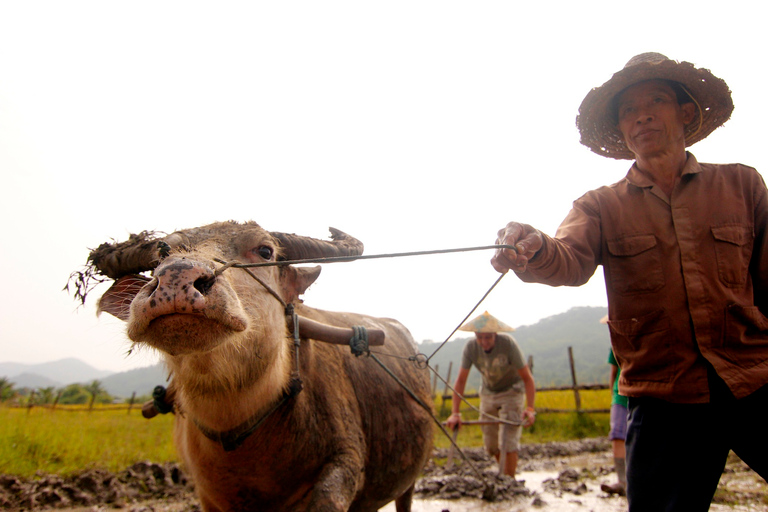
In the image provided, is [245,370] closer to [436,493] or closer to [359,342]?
[359,342]

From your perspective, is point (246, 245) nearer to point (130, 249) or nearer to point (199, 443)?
point (130, 249)

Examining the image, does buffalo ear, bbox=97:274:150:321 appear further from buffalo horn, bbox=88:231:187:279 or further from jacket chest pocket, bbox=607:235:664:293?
jacket chest pocket, bbox=607:235:664:293

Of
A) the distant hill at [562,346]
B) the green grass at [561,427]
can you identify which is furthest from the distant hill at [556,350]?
the green grass at [561,427]

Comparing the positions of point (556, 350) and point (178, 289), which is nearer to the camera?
point (178, 289)

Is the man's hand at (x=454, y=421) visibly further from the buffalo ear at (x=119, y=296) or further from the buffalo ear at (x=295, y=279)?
the buffalo ear at (x=119, y=296)

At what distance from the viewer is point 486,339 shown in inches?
233

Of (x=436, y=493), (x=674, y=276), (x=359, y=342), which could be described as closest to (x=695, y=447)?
(x=674, y=276)

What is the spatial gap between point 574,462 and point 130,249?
7795 mm

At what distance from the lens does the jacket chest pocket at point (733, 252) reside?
5.98 ft

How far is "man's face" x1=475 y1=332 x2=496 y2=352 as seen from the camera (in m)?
5.90

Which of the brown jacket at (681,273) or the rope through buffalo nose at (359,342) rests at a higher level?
the brown jacket at (681,273)

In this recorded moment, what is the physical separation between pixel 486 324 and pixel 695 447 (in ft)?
13.4

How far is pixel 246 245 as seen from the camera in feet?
7.45

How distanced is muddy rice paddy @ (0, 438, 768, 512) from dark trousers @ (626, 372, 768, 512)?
2.31 meters
